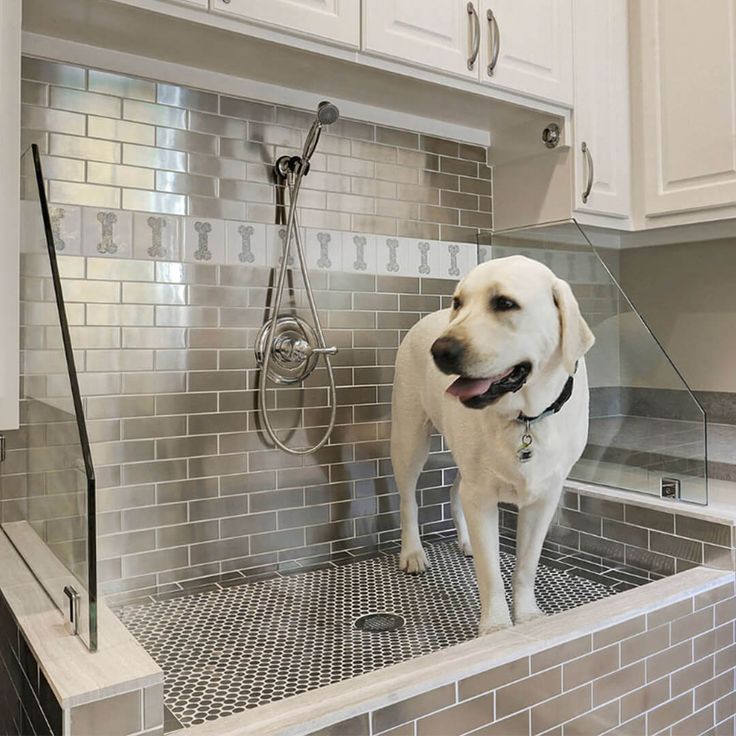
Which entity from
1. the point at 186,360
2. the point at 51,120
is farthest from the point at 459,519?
→ the point at 51,120

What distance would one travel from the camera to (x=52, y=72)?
1.62m

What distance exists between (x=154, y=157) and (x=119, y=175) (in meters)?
0.11

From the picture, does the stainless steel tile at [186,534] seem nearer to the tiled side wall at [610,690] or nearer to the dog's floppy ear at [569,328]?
the tiled side wall at [610,690]

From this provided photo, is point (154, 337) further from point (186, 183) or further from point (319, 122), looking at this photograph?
point (319, 122)

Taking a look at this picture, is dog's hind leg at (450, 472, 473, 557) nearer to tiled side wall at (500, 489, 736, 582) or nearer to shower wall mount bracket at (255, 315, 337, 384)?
tiled side wall at (500, 489, 736, 582)

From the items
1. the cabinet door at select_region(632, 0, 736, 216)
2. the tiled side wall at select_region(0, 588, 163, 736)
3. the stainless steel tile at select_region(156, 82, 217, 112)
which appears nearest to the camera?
the tiled side wall at select_region(0, 588, 163, 736)

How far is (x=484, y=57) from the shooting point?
1887 mm

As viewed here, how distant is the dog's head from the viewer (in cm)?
112

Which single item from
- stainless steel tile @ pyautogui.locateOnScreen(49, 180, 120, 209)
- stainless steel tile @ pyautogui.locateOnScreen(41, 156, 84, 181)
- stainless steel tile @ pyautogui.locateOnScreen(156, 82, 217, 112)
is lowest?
stainless steel tile @ pyautogui.locateOnScreen(49, 180, 120, 209)

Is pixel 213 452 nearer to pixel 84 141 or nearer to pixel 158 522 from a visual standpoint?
pixel 158 522

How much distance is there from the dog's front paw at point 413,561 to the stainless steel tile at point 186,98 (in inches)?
54.9

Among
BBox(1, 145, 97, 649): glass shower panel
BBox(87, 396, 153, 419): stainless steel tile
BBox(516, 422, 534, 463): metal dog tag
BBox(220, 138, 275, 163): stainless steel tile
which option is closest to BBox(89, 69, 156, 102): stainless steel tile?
BBox(220, 138, 275, 163): stainless steel tile

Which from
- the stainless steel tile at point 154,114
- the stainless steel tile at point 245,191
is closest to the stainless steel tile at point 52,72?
the stainless steel tile at point 154,114

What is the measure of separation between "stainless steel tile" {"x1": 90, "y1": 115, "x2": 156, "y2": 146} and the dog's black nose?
1.10m
